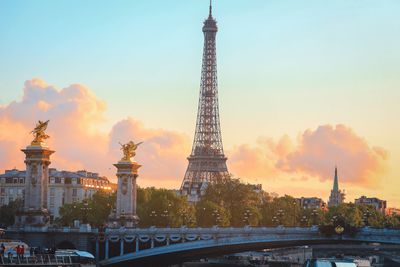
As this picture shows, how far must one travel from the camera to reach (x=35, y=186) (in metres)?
122

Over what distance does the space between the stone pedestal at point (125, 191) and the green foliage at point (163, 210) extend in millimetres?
16156

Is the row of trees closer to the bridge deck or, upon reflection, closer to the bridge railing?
the bridge deck

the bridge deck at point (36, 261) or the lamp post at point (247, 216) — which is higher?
the lamp post at point (247, 216)

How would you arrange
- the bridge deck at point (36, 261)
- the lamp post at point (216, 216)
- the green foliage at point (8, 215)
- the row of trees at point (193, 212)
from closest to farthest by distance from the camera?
the bridge deck at point (36, 261) → the row of trees at point (193, 212) → the green foliage at point (8, 215) → the lamp post at point (216, 216)

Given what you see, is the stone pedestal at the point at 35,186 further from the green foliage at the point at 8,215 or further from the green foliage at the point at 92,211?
the green foliage at the point at 8,215

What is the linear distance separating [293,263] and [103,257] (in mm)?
37769

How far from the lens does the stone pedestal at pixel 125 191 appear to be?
141375mm

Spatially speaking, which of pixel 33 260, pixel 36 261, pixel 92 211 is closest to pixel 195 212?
pixel 92 211

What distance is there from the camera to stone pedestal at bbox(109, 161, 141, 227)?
141375 mm

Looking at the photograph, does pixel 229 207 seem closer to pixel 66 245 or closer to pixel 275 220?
pixel 275 220

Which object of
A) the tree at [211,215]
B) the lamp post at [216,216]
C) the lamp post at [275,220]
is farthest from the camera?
the lamp post at [275,220]

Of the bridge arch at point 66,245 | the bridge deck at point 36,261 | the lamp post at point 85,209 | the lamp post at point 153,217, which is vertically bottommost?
the bridge deck at point 36,261

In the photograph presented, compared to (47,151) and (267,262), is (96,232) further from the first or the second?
(267,262)

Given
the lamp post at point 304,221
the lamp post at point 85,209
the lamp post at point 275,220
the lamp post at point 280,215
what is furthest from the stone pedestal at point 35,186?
the lamp post at point 304,221
